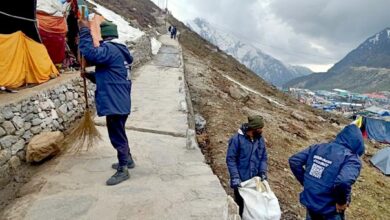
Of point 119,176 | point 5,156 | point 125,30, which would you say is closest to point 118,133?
point 119,176

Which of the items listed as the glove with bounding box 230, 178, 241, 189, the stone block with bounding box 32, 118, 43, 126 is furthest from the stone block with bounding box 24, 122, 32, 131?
the glove with bounding box 230, 178, 241, 189

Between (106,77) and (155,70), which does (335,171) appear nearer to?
(106,77)

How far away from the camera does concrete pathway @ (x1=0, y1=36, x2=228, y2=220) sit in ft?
13.1

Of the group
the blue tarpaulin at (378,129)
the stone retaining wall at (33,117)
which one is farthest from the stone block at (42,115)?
the blue tarpaulin at (378,129)

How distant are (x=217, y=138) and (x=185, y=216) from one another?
192 inches

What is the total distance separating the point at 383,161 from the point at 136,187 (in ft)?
40.0

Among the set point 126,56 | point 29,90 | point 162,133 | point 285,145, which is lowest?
point 285,145

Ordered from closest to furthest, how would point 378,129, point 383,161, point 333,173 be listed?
1. point 333,173
2. point 383,161
3. point 378,129

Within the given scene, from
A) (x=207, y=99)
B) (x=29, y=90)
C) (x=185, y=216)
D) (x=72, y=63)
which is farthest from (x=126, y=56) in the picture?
(x=207, y=99)

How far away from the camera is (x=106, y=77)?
4406mm

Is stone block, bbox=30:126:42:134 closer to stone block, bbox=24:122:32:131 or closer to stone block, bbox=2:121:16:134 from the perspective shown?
stone block, bbox=24:122:32:131

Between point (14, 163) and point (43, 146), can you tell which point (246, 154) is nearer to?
point (43, 146)

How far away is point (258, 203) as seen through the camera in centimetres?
406

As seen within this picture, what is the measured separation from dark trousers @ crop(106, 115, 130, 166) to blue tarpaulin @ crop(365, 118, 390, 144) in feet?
79.9
